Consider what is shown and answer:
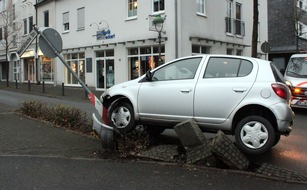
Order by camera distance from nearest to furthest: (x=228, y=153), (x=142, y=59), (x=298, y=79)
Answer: (x=228, y=153), (x=298, y=79), (x=142, y=59)

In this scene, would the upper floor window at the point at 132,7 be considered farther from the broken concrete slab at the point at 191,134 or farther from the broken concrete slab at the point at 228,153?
the broken concrete slab at the point at 228,153

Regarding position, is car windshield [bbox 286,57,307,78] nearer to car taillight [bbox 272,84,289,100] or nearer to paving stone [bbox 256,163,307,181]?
car taillight [bbox 272,84,289,100]

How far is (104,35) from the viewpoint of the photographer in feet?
75.6

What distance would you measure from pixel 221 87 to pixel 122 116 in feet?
6.96

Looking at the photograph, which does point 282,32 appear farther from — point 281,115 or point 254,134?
point 254,134

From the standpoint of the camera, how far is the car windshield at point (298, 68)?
13.2m

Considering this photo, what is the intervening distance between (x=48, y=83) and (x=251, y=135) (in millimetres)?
26229

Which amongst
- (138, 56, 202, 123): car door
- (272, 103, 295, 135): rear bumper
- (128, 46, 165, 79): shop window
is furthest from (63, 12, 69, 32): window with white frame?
(272, 103, 295, 135): rear bumper

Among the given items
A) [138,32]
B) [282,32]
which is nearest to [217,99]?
[138,32]

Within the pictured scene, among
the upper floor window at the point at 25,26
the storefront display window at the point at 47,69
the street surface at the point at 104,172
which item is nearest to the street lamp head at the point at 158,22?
the street surface at the point at 104,172

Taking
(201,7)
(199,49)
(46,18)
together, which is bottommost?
(199,49)

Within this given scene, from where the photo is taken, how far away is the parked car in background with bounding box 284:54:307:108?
12.3 m

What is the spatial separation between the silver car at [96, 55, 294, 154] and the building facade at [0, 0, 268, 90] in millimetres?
10058

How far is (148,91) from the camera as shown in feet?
22.6
